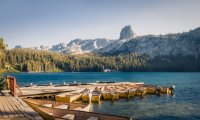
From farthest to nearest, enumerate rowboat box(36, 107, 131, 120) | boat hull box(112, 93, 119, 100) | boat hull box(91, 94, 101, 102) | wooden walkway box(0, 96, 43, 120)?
1. boat hull box(112, 93, 119, 100)
2. boat hull box(91, 94, 101, 102)
3. rowboat box(36, 107, 131, 120)
4. wooden walkway box(0, 96, 43, 120)

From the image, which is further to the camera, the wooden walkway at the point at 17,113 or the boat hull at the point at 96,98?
the boat hull at the point at 96,98

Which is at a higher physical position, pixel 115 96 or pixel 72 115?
pixel 72 115

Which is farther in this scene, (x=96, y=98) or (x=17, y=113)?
(x=96, y=98)

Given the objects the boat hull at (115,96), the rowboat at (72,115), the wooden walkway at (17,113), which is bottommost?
the boat hull at (115,96)

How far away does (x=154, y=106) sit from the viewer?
56.2 m

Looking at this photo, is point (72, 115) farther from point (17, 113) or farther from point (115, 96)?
point (115, 96)

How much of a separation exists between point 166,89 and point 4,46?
46.7 meters

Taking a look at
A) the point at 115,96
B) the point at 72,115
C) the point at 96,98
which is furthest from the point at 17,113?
the point at 115,96

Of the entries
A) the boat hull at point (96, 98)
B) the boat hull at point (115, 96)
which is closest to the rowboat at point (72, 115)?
the boat hull at point (96, 98)

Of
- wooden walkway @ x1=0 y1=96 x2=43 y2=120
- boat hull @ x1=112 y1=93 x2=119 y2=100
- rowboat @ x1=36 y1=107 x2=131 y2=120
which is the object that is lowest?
boat hull @ x1=112 y1=93 x2=119 y2=100

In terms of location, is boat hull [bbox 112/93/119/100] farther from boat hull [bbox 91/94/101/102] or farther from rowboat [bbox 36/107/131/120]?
rowboat [bbox 36/107/131/120]

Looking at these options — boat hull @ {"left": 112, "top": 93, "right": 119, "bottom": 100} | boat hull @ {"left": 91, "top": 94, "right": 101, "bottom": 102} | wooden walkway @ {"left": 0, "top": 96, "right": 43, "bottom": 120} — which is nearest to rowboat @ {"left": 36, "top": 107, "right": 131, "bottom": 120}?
wooden walkway @ {"left": 0, "top": 96, "right": 43, "bottom": 120}

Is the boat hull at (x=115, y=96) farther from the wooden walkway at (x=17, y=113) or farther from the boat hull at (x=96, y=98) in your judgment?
the wooden walkway at (x=17, y=113)

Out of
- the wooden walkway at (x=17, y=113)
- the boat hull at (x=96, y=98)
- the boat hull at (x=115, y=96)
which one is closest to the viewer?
the wooden walkway at (x=17, y=113)
